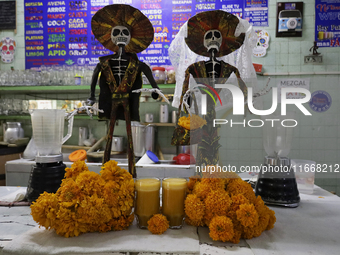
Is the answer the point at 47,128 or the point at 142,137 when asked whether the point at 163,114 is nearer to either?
the point at 142,137

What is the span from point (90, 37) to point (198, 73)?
7.82 ft

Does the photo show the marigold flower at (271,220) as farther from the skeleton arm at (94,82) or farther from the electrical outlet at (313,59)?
the electrical outlet at (313,59)

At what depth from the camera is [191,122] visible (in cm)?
107

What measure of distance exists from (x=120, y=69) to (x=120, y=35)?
0.19 meters

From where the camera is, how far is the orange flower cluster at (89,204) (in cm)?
81

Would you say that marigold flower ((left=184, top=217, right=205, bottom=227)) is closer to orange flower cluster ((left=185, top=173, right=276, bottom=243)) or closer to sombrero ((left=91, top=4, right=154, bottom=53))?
orange flower cluster ((left=185, top=173, right=276, bottom=243))

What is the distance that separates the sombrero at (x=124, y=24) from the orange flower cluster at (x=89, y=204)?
2.60ft

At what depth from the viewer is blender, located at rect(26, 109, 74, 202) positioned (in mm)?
1133

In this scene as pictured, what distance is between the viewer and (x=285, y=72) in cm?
312

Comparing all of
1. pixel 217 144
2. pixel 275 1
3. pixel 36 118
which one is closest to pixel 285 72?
pixel 275 1

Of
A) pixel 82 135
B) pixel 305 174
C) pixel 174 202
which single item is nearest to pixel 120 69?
pixel 174 202

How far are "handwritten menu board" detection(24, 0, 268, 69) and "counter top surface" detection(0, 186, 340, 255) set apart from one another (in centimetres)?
257

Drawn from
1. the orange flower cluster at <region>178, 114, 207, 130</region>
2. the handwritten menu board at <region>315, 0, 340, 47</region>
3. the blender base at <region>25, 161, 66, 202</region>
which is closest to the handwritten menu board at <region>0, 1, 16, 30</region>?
the blender base at <region>25, 161, 66, 202</region>

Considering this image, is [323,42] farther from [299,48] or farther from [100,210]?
[100,210]
